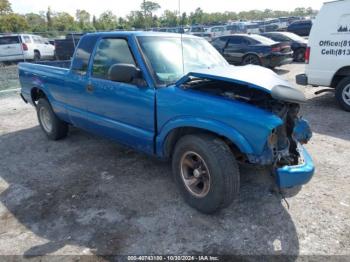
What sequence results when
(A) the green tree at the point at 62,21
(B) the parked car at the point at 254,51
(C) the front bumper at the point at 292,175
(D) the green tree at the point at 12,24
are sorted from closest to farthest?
1. (C) the front bumper at the point at 292,175
2. (B) the parked car at the point at 254,51
3. (D) the green tree at the point at 12,24
4. (A) the green tree at the point at 62,21

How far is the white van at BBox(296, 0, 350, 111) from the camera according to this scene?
6613mm

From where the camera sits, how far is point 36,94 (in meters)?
5.96

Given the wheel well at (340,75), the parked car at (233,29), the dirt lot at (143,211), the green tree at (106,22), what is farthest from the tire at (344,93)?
the green tree at (106,22)

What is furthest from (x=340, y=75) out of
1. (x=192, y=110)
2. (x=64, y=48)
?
(x=64, y=48)

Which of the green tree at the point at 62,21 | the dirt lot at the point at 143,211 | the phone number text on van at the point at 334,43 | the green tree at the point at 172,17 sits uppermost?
the green tree at the point at 62,21

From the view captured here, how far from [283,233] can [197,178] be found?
979mm

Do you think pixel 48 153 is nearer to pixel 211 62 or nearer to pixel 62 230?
pixel 62 230

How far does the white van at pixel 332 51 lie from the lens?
260 inches

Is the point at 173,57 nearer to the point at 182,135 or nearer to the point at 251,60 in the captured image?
the point at 182,135

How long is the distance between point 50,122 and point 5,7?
5705 cm

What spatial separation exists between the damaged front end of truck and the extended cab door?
0.55m

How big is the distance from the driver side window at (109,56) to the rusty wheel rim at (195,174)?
1378 mm

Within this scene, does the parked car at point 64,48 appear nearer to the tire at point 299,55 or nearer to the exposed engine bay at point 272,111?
the tire at point 299,55

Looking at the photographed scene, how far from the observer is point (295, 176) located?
2.90 m
